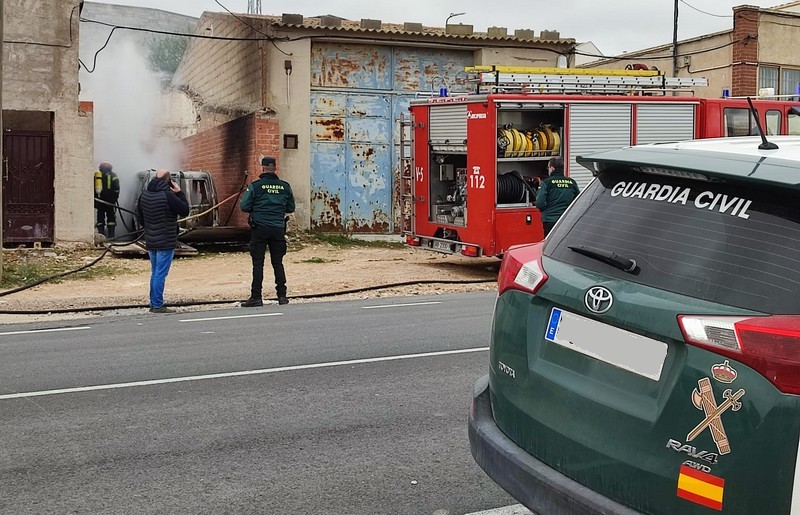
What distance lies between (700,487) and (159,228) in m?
9.56

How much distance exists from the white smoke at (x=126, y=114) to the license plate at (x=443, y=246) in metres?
15.0

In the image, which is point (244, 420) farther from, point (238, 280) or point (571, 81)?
point (571, 81)

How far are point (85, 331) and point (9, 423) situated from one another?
417 cm

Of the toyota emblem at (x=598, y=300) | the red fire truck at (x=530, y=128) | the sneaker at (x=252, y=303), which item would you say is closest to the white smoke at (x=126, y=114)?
the red fire truck at (x=530, y=128)

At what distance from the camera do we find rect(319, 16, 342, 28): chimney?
20219 millimetres

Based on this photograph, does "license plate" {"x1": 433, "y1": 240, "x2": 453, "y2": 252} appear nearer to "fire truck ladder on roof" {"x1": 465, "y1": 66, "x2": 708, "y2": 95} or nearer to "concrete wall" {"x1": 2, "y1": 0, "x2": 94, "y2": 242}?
"fire truck ladder on roof" {"x1": 465, "y1": 66, "x2": 708, "y2": 95}

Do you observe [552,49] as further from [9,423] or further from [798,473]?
[798,473]

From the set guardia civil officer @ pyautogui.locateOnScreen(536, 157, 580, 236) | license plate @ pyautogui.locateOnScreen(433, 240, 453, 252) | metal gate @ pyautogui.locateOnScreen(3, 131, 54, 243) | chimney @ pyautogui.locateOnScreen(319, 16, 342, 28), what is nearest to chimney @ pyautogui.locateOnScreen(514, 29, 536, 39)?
chimney @ pyautogui.locateOnScreen(319, 16, 342, 28)

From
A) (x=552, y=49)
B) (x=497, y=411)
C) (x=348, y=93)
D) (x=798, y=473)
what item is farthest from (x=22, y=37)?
(x=798, y=473)

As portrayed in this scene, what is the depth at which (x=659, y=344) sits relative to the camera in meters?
2.87

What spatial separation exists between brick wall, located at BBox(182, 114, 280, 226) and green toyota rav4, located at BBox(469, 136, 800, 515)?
17.0m

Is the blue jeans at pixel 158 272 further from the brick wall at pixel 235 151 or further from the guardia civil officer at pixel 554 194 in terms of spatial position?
the brick wall at pixel 235 151

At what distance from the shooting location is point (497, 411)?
362 cm

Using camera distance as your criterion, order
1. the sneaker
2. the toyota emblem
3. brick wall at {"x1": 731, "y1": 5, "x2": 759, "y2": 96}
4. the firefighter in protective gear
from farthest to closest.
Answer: brick wall at {"x1": 731, "y1": 5, "x2": 759, "y2": 96} → the firefighter in protective gear → the sneaker → the toyota emblem
